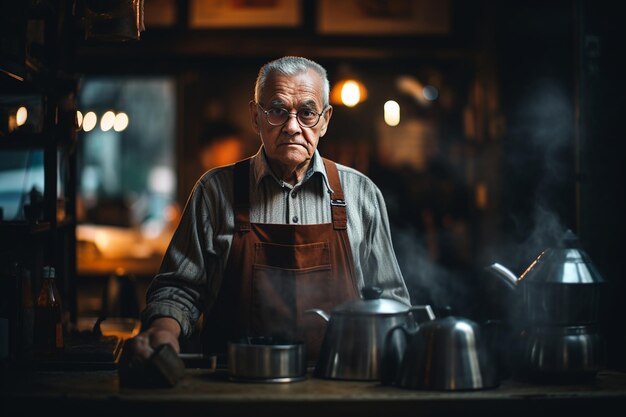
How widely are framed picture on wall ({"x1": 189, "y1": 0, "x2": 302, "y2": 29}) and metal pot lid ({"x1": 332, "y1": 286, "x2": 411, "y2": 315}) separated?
180 inches

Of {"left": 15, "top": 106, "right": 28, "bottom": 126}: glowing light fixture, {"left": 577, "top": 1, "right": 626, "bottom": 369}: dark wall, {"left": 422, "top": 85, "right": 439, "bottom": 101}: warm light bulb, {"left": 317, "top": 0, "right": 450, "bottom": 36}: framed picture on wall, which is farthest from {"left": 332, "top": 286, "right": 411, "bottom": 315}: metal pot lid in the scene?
{"left": 422, "top": 85, "right": 439, "bottom": 101}: warm light bulb

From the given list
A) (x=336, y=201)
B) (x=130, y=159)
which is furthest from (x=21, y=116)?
(x=130, y=159)

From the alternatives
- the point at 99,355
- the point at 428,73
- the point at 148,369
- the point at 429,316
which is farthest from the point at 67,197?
the point at 428,73

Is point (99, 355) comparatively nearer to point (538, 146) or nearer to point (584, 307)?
point (584, 307)

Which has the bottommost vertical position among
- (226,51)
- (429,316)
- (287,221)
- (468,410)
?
(468,410)

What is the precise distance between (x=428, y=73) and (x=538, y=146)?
9.49 ft

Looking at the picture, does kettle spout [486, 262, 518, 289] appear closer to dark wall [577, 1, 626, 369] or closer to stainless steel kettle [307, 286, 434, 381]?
stainless steel kettle [307, 286, 434, 381]

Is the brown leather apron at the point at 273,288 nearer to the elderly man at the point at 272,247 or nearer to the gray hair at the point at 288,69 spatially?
the elderly man at the point at 272,247

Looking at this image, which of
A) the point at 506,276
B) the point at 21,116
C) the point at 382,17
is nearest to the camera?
the point at 506,276

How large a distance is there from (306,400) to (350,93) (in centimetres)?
448

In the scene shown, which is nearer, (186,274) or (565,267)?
(565,267)

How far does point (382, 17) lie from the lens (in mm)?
7082

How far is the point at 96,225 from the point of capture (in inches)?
370

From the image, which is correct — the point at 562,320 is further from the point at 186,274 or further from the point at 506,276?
the point at 186,274
